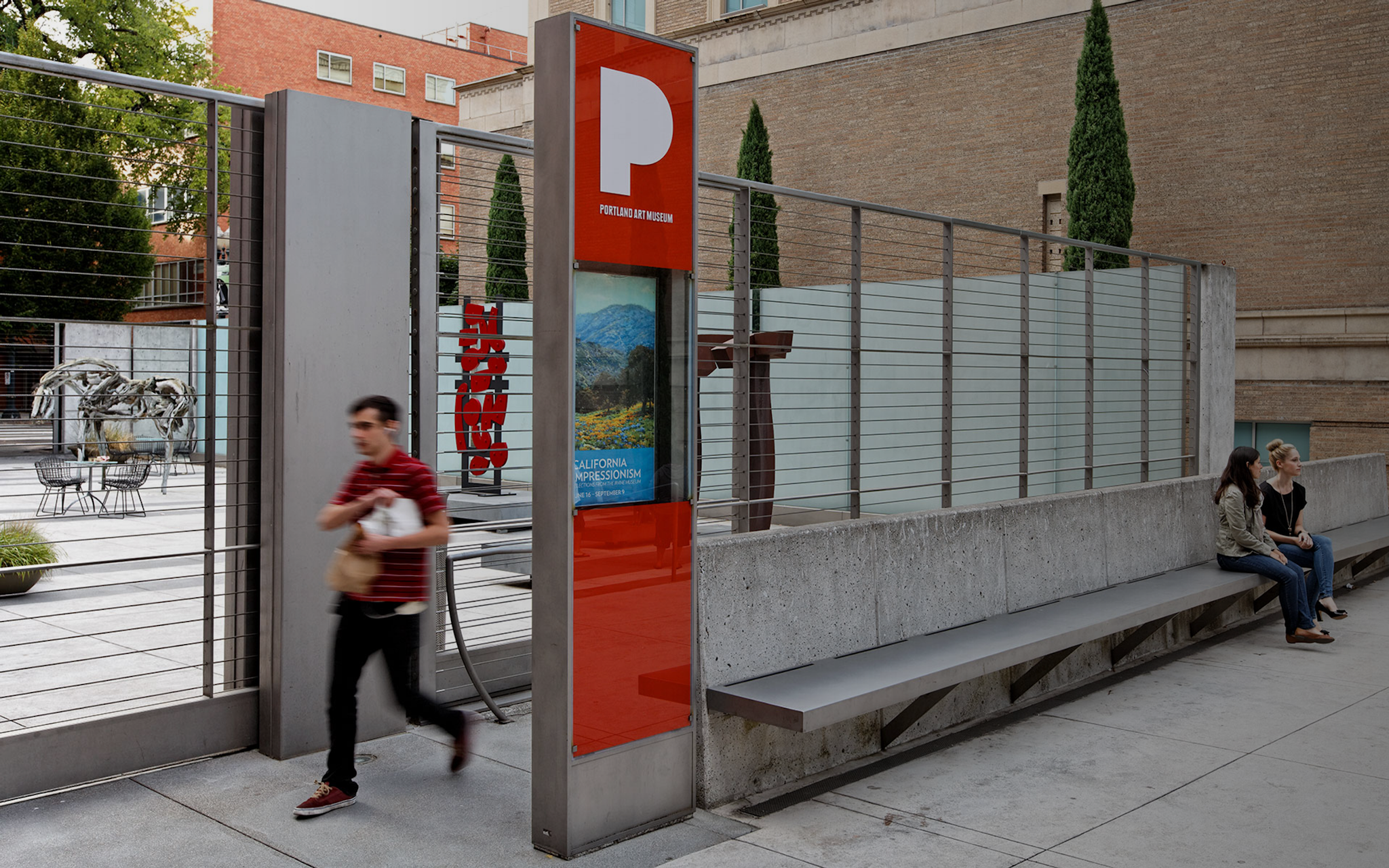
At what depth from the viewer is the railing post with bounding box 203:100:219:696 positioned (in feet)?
19.0

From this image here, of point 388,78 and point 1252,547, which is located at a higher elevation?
point 388,78

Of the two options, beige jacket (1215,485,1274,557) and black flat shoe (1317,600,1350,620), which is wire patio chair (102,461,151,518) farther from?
black flat shoe (1317,600,1350,620)

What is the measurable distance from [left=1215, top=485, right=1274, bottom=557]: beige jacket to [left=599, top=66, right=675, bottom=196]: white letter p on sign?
6739mm

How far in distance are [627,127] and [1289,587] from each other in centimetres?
734

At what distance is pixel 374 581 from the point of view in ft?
16.9

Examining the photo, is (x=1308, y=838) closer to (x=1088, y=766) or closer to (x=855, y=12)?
(x=1088, y=766)

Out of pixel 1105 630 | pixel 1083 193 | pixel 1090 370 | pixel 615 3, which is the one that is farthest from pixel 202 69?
pixel 1105 630

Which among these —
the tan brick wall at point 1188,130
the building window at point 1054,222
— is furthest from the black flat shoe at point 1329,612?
the building window at point 1054,222

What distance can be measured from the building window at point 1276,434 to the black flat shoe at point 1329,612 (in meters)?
9.79

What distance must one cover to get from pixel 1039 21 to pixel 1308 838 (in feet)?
75.1

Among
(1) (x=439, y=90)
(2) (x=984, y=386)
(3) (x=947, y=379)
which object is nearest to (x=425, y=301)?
(3) (x=947, y=379)

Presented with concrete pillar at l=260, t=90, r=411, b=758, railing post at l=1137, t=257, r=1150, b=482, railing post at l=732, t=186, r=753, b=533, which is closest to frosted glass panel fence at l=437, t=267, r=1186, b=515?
railing post at l=1137, t=257, r=1150, b=482

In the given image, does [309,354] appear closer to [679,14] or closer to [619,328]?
[619,328]

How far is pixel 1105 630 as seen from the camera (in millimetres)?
7410
